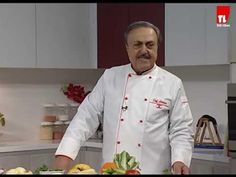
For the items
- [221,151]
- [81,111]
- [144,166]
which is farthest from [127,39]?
[221,151]

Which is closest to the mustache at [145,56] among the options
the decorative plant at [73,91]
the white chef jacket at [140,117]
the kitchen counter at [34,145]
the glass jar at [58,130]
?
the white chef jacket at [140,117]

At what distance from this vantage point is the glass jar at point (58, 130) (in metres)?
4.25

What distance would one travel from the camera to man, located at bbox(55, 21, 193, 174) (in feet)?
7.59

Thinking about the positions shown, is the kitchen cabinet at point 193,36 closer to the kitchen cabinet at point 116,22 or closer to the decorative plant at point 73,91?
the kitchen cabinet at point 116,22

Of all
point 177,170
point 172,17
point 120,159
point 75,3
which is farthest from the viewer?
point 75,3

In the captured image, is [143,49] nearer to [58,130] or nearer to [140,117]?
[140,117]

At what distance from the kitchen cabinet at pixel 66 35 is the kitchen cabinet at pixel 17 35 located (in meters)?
0.06

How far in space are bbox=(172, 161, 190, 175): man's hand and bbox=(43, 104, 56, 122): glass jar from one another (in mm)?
2337

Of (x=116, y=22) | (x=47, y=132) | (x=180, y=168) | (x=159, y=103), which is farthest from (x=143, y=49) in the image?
(x=47, y=132)

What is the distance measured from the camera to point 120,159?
1710 mm

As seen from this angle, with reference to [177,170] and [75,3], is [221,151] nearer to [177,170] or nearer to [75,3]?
[177,170]

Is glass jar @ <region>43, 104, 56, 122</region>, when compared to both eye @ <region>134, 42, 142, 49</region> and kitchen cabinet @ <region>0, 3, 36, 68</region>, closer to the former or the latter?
kitchen cabinet @ <region>0, 3, 36, 68</region>

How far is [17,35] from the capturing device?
3900mm

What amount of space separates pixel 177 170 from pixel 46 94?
253cm
